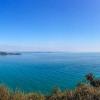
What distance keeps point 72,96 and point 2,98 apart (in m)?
2.60

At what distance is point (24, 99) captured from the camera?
22.5 ft

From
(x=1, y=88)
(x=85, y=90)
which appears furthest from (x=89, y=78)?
(x=1, y=88)

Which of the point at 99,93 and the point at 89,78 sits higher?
the point at 99,93

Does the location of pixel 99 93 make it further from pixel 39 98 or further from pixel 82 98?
pixel 39 98

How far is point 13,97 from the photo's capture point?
6.85 meters

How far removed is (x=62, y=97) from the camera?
25.6 feet

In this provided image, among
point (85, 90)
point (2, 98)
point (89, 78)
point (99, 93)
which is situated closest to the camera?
point (2, 98)

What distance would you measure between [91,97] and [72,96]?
74 cm

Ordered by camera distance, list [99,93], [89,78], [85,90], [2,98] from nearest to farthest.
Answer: [2,98]
[99,93]
[85,90]
[89,78]

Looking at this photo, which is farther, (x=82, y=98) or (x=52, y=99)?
(x=52, y=99)

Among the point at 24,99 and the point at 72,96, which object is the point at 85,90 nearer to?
the point at 72,96

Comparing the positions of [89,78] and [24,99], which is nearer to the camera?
[24,99]

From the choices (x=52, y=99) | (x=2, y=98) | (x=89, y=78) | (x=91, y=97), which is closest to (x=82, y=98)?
(x=91, y=97)

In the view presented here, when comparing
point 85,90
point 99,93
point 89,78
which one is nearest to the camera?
point 99,93
